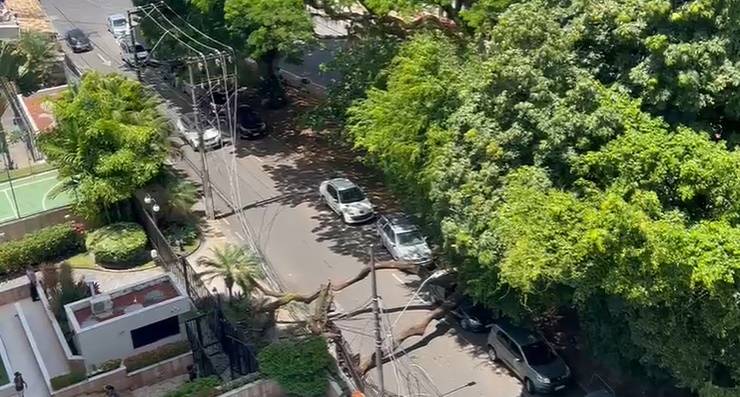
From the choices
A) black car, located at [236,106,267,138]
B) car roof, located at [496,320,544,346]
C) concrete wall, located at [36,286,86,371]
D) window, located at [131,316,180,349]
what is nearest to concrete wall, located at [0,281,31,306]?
concrete wall, located at [36,286,86,371]

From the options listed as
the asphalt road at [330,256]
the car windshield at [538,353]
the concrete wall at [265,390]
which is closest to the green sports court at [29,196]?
the asphalt road at [330,256]

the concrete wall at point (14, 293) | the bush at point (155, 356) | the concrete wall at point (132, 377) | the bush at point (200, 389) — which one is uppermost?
the bush at point (200, 389)

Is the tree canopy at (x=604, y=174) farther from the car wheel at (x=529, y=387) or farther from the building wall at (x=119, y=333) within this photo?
the building wall at (x=119, y=333)

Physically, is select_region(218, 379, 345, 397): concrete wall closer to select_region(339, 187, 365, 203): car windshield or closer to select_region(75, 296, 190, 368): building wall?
select_region(75, 296, 190, 368): building wall

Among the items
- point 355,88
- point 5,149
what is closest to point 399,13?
point 355,88

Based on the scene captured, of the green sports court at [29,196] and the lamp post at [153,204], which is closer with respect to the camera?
the lamp post at [153,204]

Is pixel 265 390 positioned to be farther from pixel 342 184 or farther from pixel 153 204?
pixel 342 184

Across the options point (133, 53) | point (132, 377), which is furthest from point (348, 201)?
point (133, 53)
